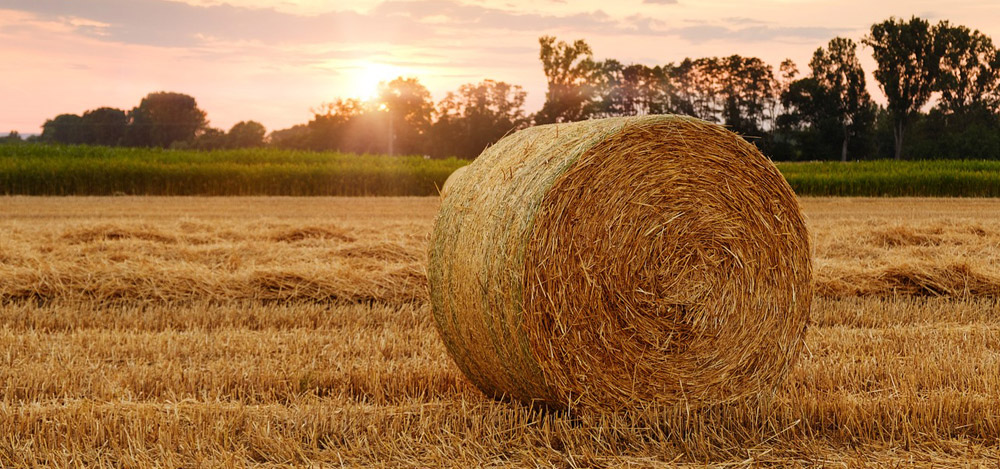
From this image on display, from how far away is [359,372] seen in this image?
496 cm

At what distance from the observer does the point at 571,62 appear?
57.0 metres

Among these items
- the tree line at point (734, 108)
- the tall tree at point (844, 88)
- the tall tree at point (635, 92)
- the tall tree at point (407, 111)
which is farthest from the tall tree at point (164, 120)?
the tall tree at point (844, 88)

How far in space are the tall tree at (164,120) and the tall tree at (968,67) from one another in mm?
47073

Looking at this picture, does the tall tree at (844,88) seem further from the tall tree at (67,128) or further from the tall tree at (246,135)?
the tall tree at (67,128)

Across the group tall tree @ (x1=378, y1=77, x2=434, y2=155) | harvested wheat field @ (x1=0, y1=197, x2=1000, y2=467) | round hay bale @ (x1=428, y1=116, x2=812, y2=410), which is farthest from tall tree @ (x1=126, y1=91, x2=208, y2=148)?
round hay bale @ (x1=428, y1=116, x2=812, y2=410)

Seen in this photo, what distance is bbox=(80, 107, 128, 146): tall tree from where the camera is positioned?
55219mm

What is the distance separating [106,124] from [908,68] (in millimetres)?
49376

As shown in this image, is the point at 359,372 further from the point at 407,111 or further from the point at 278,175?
the point at 407,111

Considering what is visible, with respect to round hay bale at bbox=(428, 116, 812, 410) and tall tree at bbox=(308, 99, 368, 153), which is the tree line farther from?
round hay bale at bbox=(428, 116, 812, 410)

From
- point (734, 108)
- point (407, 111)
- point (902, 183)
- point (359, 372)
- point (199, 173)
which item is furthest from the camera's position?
point (407, 111)

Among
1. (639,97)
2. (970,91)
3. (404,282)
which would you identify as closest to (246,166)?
(404,282)

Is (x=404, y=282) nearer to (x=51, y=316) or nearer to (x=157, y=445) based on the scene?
(x=51, y=316)

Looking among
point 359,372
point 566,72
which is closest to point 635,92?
point 566,72

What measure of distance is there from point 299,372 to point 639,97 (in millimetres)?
49435
